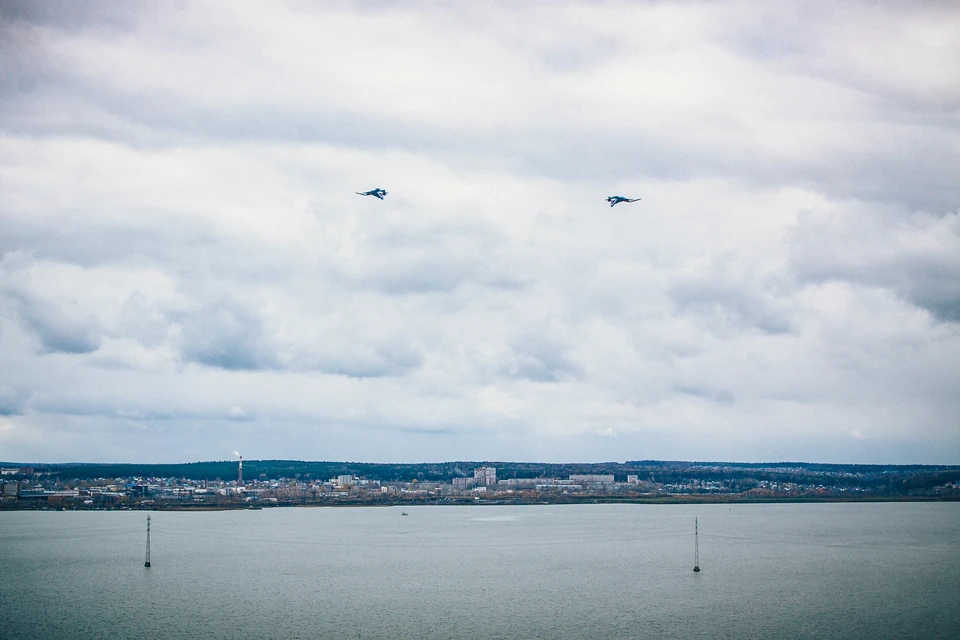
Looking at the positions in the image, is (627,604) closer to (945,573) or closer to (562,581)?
(562,581)

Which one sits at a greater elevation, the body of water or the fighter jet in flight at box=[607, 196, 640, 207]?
the fighter jet in flight at box=[607, 196, 640, 207]

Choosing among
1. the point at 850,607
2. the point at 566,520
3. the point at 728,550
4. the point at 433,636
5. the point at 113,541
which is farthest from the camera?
the point at 566,520

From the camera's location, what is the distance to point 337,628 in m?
66.3

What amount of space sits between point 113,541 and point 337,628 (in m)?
85.8

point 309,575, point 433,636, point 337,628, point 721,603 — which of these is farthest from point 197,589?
point 721,603

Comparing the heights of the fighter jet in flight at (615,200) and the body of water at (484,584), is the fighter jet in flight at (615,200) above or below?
above

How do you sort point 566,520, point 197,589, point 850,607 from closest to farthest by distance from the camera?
point 850,607 < point 197,589 < point 566,520

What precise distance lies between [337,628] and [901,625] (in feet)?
138

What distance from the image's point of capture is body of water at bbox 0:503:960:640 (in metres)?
66.6

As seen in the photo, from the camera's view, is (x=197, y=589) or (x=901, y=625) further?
(x=197, y=589)

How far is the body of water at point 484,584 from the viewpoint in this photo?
66.6m

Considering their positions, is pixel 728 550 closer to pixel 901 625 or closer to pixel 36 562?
pixel 901 625

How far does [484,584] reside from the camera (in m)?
88.6

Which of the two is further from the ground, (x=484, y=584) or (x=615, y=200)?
(x=615, y=200)
